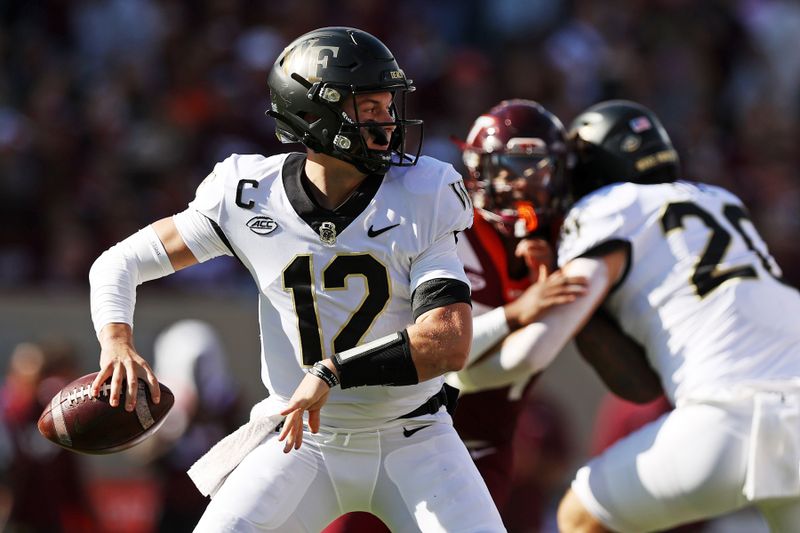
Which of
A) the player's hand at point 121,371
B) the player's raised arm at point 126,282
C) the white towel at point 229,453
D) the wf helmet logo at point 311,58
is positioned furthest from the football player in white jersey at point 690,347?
the player's hand at point 121,371

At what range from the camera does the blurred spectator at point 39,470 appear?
7.74m

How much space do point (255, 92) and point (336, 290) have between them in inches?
263

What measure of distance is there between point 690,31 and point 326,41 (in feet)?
27.2

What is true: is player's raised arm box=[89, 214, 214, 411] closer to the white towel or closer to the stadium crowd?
the white towel

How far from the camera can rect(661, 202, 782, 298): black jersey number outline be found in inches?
176

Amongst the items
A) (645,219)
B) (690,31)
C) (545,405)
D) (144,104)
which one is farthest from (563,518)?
(690,31)

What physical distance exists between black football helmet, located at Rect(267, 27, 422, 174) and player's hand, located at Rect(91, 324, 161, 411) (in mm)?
764

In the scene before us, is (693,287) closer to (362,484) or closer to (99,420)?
(362,484)

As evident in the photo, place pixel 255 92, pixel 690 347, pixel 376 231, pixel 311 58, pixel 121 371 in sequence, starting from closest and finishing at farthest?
pixel 121 371 < pixel 376 231 < pixel 311 58 < pixel 690 347 < pixel 255 92

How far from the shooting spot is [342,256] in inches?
143

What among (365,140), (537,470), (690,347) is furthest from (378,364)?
(537,470)

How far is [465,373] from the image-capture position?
467 centimetres

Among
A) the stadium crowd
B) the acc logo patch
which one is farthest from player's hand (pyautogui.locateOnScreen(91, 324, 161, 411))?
the stadium crowd

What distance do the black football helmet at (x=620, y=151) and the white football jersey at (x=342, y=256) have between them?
135 cm
